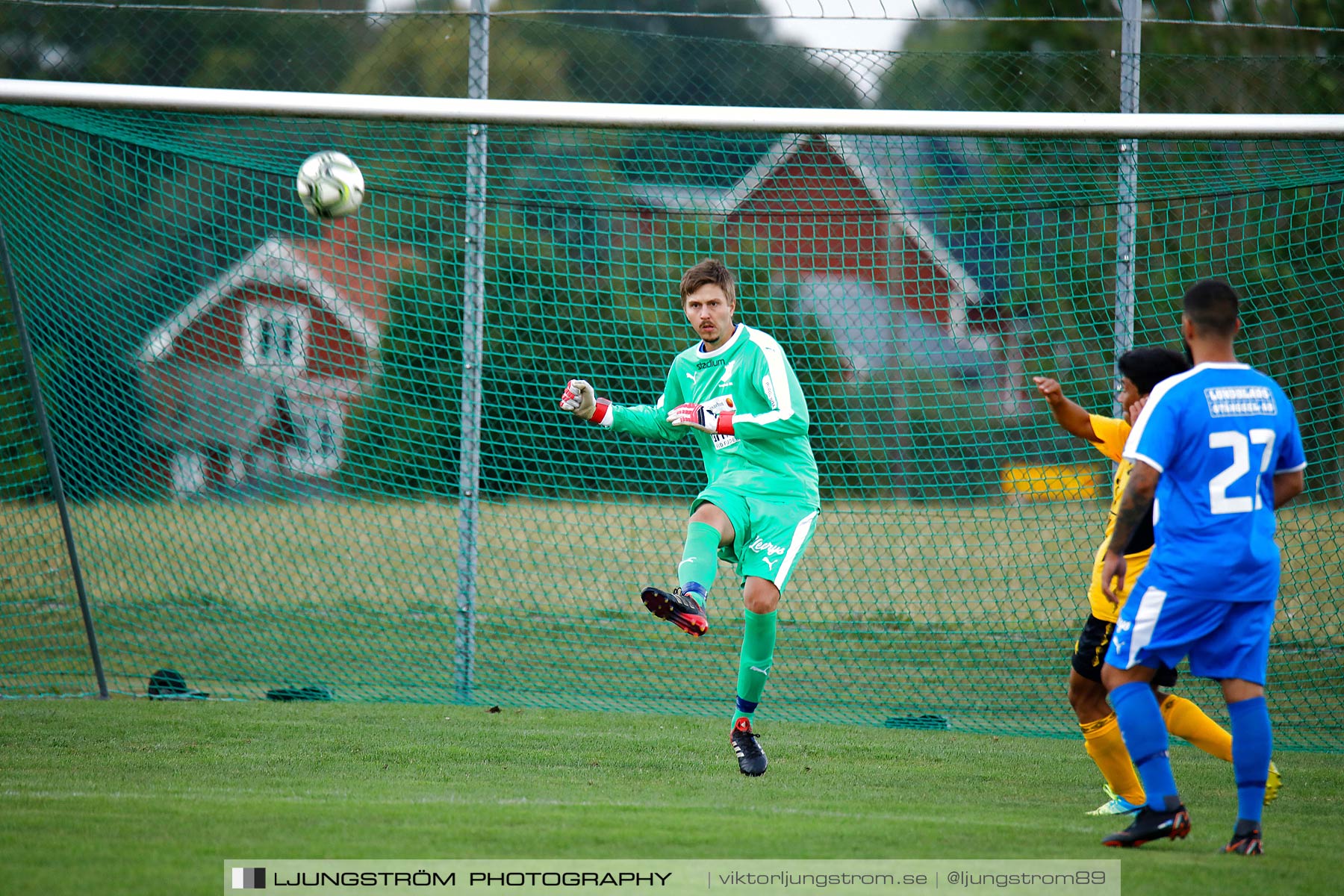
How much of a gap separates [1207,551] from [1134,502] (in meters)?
0.26

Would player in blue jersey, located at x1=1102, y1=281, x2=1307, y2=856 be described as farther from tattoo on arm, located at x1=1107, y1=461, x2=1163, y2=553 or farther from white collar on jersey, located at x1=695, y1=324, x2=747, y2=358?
white collar on jersey, located at x1=695, y1=324, x2=747, y2=358

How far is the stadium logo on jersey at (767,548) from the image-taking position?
5270mm

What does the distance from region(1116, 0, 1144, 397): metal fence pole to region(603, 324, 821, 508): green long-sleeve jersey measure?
248 cm

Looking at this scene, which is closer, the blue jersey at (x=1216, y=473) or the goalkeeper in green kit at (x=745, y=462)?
the blue jersey at (x=1216, y=473)

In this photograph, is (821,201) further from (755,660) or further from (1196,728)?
(1196,728)

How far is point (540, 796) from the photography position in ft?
15.2

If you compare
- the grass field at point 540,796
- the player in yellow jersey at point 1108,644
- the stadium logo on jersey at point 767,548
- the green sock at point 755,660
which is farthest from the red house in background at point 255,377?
the player in yellow jersey at point 1108,644

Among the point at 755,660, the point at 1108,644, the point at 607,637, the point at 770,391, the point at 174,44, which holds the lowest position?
the point at 607,637

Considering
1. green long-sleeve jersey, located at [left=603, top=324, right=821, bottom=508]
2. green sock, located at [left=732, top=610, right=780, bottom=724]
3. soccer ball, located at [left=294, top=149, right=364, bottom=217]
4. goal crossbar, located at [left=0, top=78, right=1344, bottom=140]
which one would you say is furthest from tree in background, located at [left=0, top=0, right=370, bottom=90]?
green sock, located at [left=732, top=610, right=780, bottom=724]

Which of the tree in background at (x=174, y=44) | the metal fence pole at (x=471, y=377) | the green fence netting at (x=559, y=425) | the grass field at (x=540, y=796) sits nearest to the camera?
the grass field at (x=540, y=796)

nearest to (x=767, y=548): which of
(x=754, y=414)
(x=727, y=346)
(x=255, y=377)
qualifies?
(x=754, y=414)

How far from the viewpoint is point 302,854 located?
3.61m

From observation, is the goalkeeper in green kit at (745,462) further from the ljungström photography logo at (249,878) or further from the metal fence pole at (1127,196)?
the metal fence pole at (1127,196)

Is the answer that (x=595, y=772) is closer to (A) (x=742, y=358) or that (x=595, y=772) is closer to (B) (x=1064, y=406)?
(A) (x=742, y=358)
